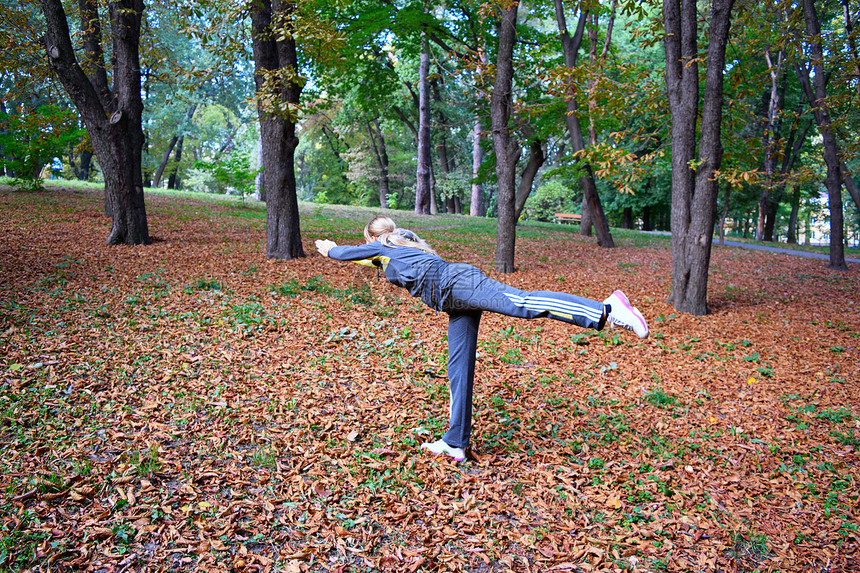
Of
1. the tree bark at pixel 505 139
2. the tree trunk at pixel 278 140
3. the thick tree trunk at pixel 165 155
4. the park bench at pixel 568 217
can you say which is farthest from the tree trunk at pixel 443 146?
the thick tree trunk at pixel 165 155

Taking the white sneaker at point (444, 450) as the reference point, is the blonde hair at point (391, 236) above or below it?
above

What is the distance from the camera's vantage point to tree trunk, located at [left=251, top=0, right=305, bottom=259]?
388 inches

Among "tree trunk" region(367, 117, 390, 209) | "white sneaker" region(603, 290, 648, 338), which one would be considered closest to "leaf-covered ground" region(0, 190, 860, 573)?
"white sneaker" region(603, 290, 648, 338)

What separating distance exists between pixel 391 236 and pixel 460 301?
807mm

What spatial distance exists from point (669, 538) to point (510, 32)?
9.68 meters

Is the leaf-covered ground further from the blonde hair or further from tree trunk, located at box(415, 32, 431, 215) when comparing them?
tree trunk, located at box(415, 32, 431, 215)

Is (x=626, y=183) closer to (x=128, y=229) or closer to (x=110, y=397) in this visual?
(x=110, y=397)

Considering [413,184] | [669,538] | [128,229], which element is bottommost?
[669,538]

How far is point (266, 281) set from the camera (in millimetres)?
8820

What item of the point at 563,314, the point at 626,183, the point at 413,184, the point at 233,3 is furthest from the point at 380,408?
the point at 413,184

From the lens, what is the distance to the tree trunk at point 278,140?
32.3 ft

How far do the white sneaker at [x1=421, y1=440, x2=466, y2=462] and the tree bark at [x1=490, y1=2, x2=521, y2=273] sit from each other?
704 centimetres

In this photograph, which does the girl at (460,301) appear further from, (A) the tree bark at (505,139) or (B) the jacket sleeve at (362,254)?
(A) the tree bark at (505,139)

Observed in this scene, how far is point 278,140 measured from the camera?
10.2 m
